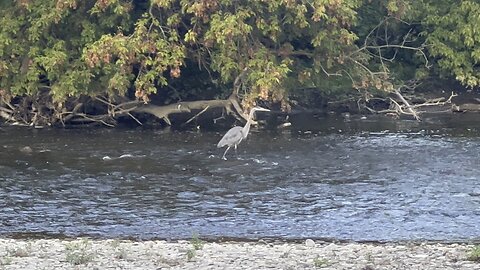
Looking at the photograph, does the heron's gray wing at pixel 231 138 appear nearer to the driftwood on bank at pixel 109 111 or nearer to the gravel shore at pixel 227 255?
the driftwood on bank at pixel 109 111

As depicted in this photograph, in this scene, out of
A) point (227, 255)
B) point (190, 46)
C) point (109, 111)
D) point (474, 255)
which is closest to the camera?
point (474, 255)

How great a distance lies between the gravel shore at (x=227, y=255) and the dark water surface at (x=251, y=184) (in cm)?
154

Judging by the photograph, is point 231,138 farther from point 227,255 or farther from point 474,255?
point 474,255

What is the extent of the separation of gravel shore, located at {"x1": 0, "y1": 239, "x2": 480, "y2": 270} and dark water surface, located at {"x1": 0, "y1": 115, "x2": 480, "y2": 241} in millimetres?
1540

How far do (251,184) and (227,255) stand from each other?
22.5 ft

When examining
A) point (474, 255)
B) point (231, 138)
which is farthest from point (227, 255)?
point (231, 138)

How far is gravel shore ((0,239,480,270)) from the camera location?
11.9m

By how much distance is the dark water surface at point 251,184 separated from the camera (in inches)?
641

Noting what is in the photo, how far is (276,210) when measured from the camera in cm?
1747

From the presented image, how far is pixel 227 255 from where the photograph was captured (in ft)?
42.6

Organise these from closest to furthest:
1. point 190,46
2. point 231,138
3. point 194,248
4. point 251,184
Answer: point 194,248
point 251,184
point 231,138
point 190,46

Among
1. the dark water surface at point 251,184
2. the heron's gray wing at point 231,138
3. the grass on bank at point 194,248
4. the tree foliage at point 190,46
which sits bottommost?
the dark water surface at point 251,184

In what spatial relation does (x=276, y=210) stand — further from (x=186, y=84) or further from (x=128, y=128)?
(x=186, y=84)

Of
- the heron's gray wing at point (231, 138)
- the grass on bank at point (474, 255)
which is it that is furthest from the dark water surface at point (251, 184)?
the grass on bank at point (474, 255)
